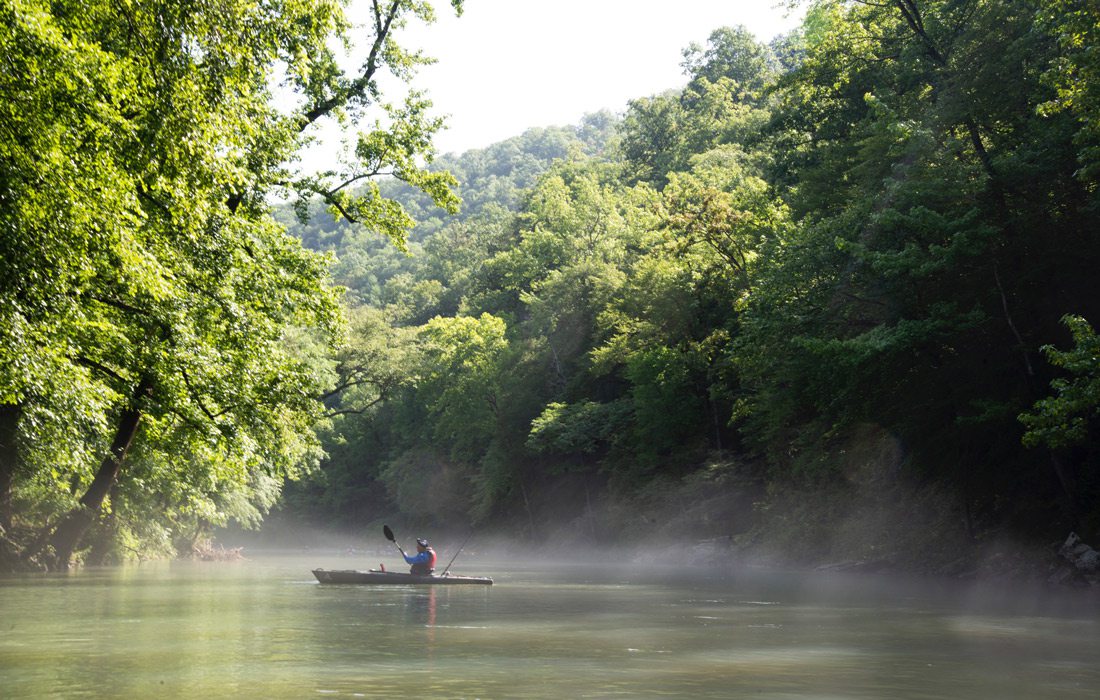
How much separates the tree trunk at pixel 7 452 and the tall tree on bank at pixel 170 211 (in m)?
0.29

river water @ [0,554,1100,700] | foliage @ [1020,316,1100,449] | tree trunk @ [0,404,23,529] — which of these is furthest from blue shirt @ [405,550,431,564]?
foliage @ [1020,316,1100,449]

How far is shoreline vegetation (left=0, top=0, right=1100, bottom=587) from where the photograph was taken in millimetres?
12141

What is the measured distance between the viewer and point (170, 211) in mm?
12891

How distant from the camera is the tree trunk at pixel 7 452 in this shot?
20784mm

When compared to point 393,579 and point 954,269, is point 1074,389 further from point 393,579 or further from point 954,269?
point 393,579

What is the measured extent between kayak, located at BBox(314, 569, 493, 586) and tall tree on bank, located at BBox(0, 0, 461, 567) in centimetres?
777

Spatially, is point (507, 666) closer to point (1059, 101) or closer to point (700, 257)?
point (1059, 101)

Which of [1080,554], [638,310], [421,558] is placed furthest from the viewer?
[638,310]

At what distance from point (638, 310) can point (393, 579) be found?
1010 inches

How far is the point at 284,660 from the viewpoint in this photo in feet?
42.6

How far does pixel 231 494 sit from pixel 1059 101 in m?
27.8

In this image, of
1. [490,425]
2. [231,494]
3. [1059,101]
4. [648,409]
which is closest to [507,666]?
[1059,101]

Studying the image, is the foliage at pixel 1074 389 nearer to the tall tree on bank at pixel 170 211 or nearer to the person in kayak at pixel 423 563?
the tall tree on bank at pixel 170 211

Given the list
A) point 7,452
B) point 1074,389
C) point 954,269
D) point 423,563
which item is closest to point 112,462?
point 7,452
